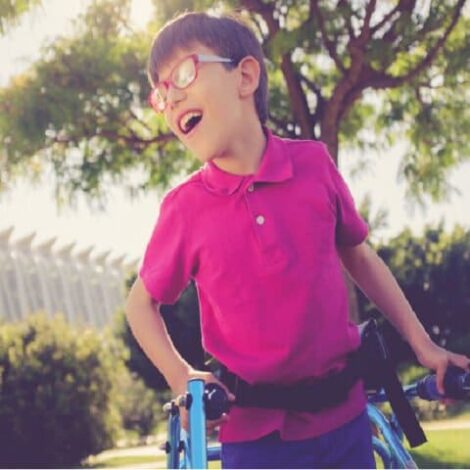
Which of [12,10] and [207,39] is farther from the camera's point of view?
[12,10]

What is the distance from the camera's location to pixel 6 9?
1056cm

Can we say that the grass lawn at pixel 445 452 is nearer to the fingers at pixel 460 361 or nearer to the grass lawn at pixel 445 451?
the grass lawn at pixel 445 451

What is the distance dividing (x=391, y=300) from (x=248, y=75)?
20.2 inches

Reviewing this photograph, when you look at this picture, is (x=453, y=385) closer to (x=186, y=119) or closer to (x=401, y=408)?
Answer: (x=401, y=408)

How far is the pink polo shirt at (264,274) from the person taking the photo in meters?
1.85

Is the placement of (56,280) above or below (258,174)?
above

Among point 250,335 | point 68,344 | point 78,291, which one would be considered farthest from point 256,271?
point 78,291

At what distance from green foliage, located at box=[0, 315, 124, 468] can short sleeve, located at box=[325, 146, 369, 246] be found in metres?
12.2

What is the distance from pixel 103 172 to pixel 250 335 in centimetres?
1072

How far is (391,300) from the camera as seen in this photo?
2029 millimetres

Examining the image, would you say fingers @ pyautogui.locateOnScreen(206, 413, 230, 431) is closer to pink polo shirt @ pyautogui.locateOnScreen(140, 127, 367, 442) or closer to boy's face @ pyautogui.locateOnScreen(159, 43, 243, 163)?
pink polo shirt @ pyautogui.locateOnScreen(140, 127, 367, 442)

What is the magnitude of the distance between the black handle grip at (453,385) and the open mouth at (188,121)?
632 mm

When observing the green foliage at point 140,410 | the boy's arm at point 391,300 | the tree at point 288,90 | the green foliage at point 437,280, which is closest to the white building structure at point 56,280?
the green foliage at point 140,410

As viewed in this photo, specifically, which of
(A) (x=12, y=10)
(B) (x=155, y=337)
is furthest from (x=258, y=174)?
(A) (x=12, y=10)
